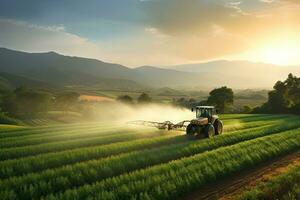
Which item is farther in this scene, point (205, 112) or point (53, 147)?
point (205, 112)

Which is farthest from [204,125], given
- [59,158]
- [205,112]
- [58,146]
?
[59,158]

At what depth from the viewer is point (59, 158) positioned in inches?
742

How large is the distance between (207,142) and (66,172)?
37.4 ft

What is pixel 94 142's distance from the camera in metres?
26.5

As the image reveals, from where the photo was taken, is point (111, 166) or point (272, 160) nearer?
point (111, 166)

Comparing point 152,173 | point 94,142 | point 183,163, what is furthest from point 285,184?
point 94,142

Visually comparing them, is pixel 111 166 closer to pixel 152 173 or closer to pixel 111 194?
pixel 152 173

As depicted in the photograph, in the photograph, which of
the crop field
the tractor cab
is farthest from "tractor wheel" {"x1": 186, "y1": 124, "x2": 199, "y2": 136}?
the crop field

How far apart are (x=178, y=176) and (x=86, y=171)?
416 centimetres

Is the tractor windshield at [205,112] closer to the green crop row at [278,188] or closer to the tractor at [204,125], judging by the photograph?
the tractor at [204,125]

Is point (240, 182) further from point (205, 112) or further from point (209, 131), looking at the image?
point (205, 112)

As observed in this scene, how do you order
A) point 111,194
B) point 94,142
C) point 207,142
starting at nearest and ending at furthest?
1. point 111,194
2. point 207,142
3. point 94,142

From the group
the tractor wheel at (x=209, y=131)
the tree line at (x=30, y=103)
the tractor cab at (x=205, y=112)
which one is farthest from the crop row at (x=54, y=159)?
the tree line at (x=30, y=103)

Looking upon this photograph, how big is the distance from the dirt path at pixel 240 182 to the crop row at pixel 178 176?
0.40 metres
